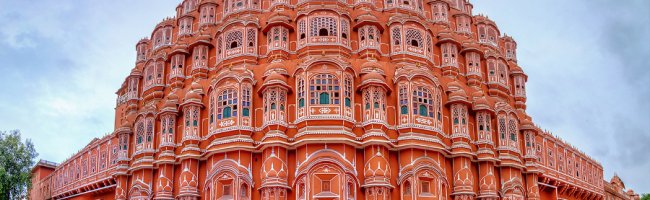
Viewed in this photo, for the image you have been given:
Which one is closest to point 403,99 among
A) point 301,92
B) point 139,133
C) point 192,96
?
point 301,92

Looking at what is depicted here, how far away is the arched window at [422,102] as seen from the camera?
124 feet

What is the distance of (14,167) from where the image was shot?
47.3 metres

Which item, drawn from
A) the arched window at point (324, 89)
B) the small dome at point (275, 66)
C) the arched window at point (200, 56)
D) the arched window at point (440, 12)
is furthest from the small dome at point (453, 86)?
the arched window at point (200, 56)

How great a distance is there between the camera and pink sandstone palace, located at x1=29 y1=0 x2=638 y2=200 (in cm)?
3575

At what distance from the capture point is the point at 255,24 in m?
40.7

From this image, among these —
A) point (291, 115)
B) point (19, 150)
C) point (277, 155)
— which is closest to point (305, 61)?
point (291, 115)

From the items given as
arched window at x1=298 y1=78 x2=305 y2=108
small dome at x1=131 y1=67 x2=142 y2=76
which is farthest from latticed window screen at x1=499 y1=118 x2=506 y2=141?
small dome at x1=131 y1=67 x2=142 y2=76

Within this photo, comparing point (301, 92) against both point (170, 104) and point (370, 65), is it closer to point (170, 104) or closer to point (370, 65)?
point (370, 65)

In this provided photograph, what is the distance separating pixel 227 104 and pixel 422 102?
34.9 feet

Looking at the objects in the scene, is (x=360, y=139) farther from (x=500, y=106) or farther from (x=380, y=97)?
(x=500, y=106)

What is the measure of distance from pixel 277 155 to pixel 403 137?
21.8 feet

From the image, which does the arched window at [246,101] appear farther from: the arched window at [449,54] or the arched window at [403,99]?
the arched window at [449,54]

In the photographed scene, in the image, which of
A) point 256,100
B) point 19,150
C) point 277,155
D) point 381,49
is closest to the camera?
point 277,155

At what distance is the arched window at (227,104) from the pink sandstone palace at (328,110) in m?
0.07
